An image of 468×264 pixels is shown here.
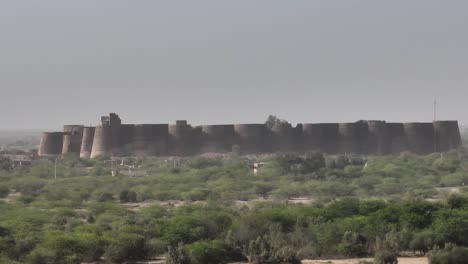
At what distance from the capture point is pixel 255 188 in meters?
38.7

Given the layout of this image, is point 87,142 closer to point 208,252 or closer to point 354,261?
point 208,252

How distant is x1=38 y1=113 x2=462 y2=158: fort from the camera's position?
57.2m

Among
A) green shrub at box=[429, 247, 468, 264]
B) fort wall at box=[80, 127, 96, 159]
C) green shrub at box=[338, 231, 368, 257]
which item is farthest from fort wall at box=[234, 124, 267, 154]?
green shrub at box=[429, 247, 468, 264]

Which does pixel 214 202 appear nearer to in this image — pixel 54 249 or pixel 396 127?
pixel 54 249

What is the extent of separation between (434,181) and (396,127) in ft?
59.4

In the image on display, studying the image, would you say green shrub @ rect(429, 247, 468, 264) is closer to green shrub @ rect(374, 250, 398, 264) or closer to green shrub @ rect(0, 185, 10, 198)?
green shrub @ rect(374, 250, 398, 264)

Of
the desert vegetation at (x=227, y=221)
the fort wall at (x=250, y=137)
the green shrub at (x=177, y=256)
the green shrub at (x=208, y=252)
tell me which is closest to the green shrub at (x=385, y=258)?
the desert vegetation at (x=227, y=221)

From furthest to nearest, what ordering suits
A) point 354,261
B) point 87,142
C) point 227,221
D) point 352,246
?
1. point 87,142
2. point 227,221
3. point 352,246
4. point 354,261

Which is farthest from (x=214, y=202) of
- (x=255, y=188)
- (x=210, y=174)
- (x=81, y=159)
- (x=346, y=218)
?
(x=81, y=159)

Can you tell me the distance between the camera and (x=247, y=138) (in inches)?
2290

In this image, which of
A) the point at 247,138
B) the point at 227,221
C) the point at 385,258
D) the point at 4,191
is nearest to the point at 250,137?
the point at 247,138

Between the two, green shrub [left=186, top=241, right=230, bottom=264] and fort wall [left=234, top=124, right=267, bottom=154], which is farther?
fort wall [left=234, top=124, right=267, bottom=154]

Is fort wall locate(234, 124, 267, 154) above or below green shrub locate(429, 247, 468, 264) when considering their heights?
above

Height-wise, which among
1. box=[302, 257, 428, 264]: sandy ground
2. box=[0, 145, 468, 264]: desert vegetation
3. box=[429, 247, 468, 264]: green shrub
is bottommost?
box=[302, 257, 428, 264]: sandy ground
